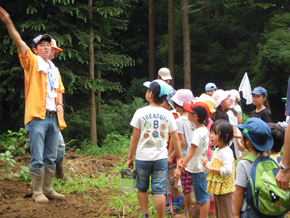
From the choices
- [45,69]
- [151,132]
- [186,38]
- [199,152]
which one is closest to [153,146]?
[151,132]

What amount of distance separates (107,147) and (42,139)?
6.36 meters

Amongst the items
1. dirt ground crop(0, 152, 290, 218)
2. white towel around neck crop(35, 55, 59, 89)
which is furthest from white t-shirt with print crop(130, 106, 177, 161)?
white towel around neck crop(35, 55, 59, 89)

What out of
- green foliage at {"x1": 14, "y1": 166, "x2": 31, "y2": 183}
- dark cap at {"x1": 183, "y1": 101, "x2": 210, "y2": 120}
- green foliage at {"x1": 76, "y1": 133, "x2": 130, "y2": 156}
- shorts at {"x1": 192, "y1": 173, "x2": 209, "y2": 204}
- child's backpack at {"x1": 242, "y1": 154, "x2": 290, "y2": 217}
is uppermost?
dark cap at {"x1": 183, "y1": 101, "x2": 210, "y2": 120}

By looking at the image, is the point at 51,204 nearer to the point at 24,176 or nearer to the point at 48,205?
the point at 48,205

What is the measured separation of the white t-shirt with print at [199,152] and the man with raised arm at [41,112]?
6.10ft

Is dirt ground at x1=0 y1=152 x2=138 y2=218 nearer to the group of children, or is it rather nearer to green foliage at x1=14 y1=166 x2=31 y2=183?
green foliage at x1=14 y1=166 x2=31 y2=183

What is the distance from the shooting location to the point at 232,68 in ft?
74.1

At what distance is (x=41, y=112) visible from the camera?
416cm

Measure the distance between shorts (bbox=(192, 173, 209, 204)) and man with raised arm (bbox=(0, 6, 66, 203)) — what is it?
199 cm

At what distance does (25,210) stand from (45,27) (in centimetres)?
593

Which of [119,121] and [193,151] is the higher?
[193,151]

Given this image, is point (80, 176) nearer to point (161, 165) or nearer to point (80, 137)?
point (161, 165)

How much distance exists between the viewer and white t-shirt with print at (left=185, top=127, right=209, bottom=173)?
4102 millimetres

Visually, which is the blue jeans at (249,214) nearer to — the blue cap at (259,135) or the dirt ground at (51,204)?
the blue cap at (259,135)
